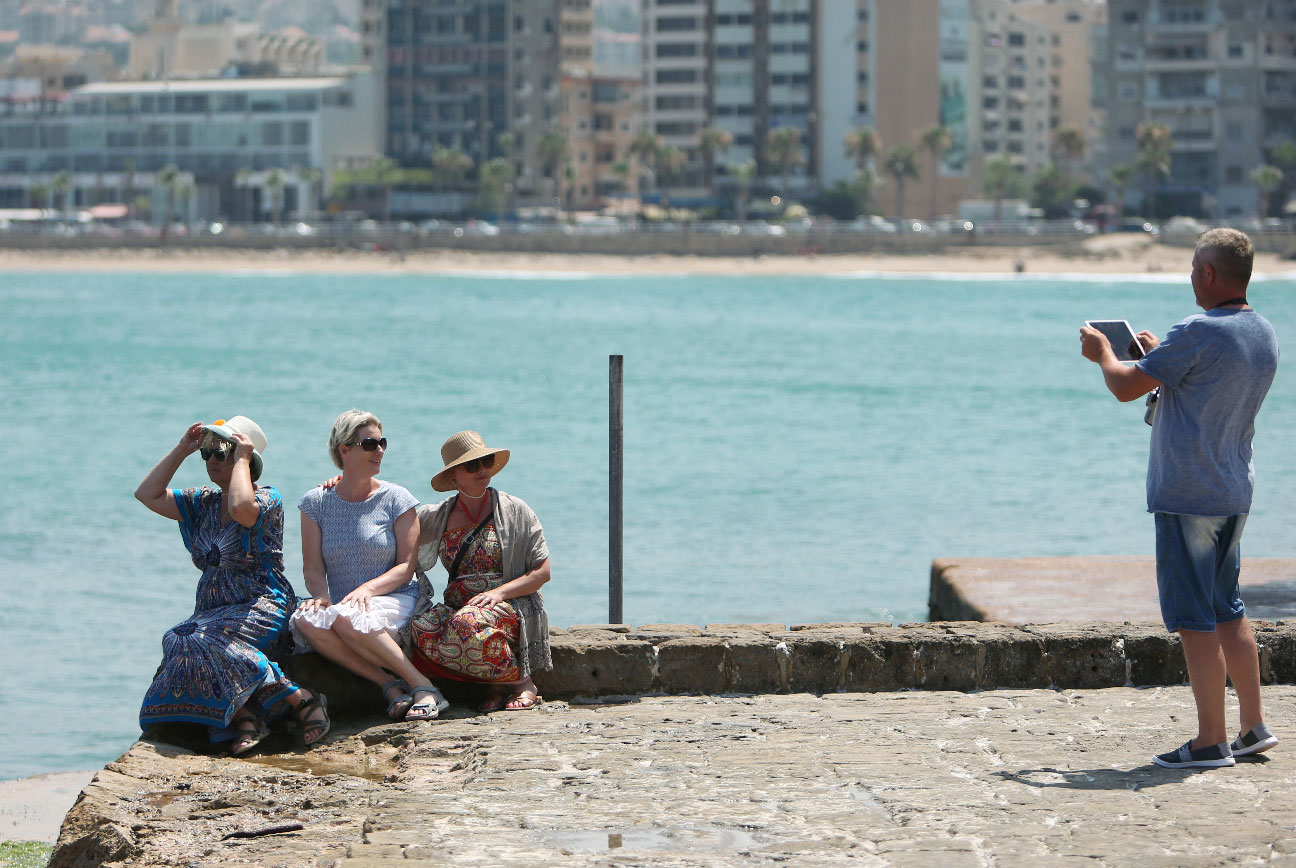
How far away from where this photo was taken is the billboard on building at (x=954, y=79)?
128m

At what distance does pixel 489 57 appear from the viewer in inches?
5349

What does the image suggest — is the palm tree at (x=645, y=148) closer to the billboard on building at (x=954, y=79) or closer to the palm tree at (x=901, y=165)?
the palm tree at (x=901, y=165)

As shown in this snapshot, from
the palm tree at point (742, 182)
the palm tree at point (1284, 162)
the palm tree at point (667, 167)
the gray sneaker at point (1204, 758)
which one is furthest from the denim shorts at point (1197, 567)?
the palm tree at point (667, 167)

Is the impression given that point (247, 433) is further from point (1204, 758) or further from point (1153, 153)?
point (1153, 153)

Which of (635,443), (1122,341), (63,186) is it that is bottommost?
(635,443)

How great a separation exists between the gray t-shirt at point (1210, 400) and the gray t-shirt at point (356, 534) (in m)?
2.97

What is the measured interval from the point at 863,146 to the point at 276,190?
44262 millimetres

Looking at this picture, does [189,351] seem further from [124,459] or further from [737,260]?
[737,260]

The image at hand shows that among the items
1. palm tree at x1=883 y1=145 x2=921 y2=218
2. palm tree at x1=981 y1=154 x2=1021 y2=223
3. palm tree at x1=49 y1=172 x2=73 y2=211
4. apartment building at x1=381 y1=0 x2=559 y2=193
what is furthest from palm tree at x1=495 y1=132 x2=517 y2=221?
palm tree at x1=981 y1=154 x2=1021 y2=223

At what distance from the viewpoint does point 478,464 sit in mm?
6816

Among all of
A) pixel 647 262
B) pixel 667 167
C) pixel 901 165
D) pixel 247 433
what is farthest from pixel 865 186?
pixel 247 433

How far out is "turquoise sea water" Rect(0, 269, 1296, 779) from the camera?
51.4 ft

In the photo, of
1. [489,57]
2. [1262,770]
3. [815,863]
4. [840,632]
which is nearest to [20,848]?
[840,632]

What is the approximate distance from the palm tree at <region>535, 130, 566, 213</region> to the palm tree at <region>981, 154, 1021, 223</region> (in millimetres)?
32004
